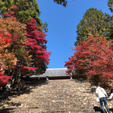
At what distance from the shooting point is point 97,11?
26.4 m

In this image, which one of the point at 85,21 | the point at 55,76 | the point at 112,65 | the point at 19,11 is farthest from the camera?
the point at 55,76

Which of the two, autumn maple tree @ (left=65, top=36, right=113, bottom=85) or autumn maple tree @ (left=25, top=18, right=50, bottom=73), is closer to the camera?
autumn maple tree @ (left=65, top=36, right=113, bottom=85)

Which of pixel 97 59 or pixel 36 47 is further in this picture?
pixel 36 47

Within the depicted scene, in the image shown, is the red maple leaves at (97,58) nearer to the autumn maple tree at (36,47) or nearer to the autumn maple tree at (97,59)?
the autumn maple tree at (97,59)

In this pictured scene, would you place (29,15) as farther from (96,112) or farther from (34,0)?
(96,112)

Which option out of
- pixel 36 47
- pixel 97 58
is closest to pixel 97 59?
pixel 97 58

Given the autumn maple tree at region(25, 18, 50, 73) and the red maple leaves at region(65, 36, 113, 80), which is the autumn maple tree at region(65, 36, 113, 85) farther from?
the autumn maple tree at region(25, 18, 50, 73)

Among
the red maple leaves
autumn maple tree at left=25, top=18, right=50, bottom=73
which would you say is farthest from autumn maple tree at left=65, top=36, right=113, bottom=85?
autumn maple tree at left=25, top=18, right=50, bottom=73

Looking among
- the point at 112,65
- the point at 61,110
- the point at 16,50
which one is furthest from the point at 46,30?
the point at 61,110

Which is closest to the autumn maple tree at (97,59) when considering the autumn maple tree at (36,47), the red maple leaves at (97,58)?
the red maple leaves at (97,58)

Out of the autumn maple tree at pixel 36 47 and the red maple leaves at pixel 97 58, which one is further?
the autumn maple tree at pixel 36 47

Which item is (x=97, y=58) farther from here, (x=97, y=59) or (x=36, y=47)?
(x=36, y=47)

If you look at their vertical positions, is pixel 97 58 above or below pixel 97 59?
above

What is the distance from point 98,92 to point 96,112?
1165 millimetres
